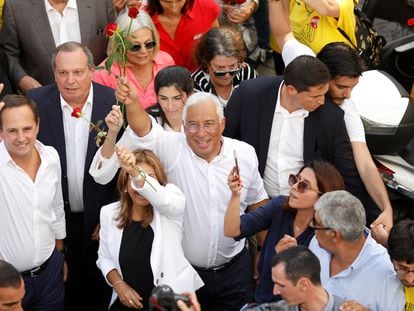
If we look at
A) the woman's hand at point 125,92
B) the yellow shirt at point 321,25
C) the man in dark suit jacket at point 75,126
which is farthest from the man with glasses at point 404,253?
the yellow shirt at point 321,25

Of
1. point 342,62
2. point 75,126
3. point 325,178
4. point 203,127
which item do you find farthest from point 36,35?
point 325,178

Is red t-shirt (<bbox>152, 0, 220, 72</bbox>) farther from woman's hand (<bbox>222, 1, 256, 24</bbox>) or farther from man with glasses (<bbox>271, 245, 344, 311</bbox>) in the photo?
man with glasses (<bbox>271, 245, 344, 311</bbox>)

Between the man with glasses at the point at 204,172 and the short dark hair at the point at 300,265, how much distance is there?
1088 millimetres

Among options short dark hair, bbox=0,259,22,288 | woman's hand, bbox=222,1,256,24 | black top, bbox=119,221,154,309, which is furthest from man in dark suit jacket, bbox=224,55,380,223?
short dark hair, bbox=0,259,22,288

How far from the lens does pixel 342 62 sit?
623cm

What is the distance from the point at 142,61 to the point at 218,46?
55 cm

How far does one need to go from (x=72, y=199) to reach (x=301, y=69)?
1733 mm

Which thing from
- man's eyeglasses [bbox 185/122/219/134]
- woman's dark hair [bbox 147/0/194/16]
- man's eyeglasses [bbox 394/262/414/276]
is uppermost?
woman's dark hair [bbox 147/0/194/16]

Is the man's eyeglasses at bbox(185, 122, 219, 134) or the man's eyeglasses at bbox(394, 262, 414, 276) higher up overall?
the man's eyeglasses at bbox(185, 122, 219, 134)

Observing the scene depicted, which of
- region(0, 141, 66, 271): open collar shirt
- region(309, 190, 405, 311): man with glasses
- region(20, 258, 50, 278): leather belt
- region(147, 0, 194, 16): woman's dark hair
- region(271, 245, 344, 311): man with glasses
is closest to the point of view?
region(271, 245, 344, 311): man with glasses

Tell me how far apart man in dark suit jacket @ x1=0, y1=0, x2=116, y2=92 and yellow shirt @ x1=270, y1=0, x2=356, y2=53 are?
1.48 m

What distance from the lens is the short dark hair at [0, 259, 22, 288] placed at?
4.91 m

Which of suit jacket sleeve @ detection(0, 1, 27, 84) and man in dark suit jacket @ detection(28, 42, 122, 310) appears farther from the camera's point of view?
suit jacket sleeve @ detection(0, 1, 27, 84)

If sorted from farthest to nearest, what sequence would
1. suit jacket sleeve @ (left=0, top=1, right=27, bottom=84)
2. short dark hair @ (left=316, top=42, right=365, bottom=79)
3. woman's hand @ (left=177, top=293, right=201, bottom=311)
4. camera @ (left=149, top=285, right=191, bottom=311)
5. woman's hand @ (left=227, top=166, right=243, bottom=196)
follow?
suit jacket sleeve @ (left=0, top=1, right=27, bottom=84)
short dark hair @ (left=316, top=42, right=365, bottom=79)
woman's hand @ (left=227, top=166, right=243, bottom=196)
woman's hand @ (left=177, top=293, right=201, bottom=311)
camera @ (left=149, top=285, right=191, bottom=311)
